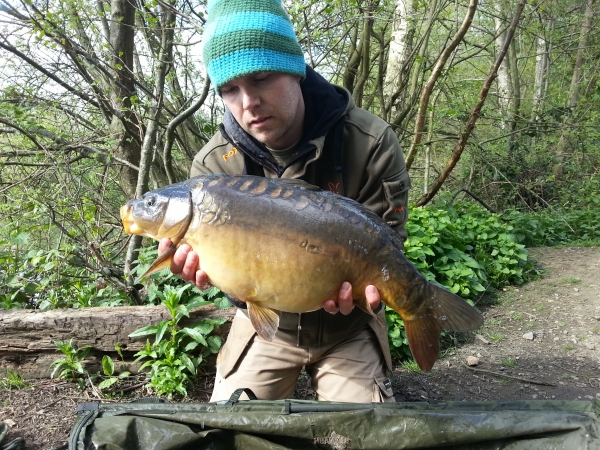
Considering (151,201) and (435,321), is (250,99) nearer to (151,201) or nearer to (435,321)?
(151,201)

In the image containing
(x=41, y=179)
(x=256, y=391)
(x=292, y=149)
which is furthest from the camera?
(x=41, y=179)

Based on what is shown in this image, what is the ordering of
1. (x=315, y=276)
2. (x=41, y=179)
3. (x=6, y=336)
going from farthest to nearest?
(x=41, y=179) → (x=6, y=336) → (x=315, y=276)

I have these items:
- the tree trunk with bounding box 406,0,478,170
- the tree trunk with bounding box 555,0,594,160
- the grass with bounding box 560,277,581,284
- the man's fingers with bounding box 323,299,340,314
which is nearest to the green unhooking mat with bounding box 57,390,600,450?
the man's fingers with bounding box 323,299,340,314

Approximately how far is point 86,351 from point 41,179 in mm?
1673

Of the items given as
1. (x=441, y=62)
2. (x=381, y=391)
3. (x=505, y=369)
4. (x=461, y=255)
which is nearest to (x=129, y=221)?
(x=381, y=391)

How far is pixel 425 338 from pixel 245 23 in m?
1.04

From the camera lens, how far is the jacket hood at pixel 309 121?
1566mm

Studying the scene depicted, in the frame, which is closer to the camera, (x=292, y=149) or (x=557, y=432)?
(x=557, y=432)

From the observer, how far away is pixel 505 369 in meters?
2.72

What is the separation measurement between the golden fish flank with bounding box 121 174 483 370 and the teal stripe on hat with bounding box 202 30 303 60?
382 millimetres

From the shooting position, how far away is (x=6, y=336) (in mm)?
2303

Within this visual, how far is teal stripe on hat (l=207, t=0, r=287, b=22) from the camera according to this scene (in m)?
1.39

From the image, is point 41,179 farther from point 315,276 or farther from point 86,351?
point 315,276

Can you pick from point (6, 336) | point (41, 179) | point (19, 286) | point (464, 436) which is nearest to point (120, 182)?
point (41, 179)
